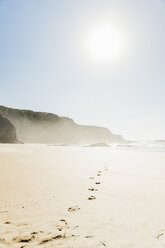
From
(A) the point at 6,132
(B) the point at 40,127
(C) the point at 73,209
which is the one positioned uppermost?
(C) the point at 73,209

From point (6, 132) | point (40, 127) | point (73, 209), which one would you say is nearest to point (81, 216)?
point (73, 209)

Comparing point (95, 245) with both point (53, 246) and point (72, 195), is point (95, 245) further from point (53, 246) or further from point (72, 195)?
point (72, 195)

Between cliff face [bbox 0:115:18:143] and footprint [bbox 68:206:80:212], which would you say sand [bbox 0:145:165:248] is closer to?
footprint [bbox 68:206:80:212]

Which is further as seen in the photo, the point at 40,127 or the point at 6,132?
the point at 40,127

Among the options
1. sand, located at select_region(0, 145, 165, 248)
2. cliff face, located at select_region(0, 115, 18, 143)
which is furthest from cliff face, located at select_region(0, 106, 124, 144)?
sand, located at select_region(0, 145, 165, 248)

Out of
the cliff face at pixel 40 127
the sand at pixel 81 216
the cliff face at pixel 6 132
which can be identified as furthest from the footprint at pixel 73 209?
the cliff face at pixel 40 127

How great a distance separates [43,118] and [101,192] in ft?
343

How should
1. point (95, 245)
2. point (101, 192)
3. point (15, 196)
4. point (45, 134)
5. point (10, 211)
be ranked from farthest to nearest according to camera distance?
1. point (45, 134)
2. point (101, 192)
3. point (15, 196)
4. point (10, 211)
5. point (95, 245)

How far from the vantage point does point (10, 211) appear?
3654 millimetres

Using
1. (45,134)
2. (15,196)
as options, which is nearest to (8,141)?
(45,134)

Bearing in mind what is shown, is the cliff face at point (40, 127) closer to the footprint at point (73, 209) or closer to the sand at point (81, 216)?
the sand at point (81, 216)

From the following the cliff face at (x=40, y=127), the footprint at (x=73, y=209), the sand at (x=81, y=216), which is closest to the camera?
the sand at (x=81, y=216)

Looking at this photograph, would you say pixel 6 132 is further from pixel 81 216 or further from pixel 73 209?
pixel 81 216

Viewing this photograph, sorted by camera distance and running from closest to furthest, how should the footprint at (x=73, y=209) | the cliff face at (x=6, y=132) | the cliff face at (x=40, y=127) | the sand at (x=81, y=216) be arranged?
the sand at (x=81, y=216), the footprint at (x=73, y=209), the cliff face at (x=6, y=132), the cliff face at (x=40, y=127)
